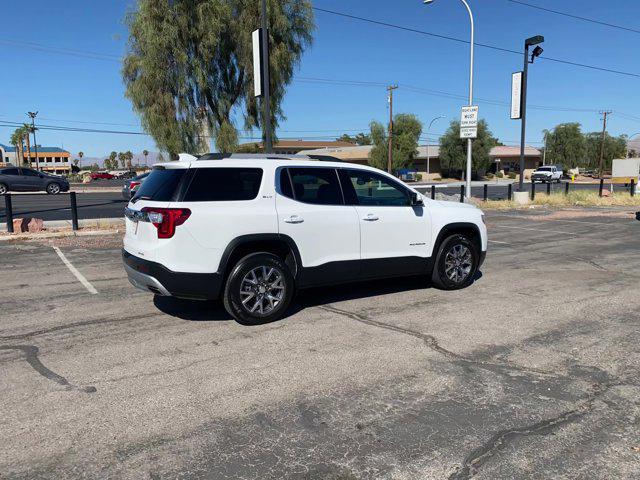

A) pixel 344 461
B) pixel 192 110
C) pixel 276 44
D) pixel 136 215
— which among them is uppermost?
pixel 276 44

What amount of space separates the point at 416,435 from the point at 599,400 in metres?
1.52

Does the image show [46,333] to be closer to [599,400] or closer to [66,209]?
[599,400]

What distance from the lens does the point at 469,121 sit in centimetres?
2167

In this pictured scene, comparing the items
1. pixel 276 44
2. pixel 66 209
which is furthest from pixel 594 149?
pixel 66 209

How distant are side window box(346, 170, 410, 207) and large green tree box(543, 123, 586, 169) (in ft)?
329

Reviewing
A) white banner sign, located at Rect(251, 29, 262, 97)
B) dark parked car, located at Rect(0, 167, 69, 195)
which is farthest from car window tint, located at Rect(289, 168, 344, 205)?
dark parked car, located at Rect(0, 167, 69, 195)

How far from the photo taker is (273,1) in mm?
24344

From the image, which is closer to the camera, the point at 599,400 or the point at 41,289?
the point at 599,400

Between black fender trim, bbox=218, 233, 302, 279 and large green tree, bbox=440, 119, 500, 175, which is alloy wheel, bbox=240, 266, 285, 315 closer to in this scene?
black fender trim, bbox=218, 233, 302, 279

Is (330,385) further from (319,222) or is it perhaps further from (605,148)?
(605,148)

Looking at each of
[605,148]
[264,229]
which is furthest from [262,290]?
[605,148]

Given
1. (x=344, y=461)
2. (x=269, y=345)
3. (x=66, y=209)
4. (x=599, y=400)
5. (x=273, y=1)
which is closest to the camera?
(x=344, y=461)

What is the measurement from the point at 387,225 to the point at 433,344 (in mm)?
1774

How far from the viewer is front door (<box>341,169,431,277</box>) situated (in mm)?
6125
